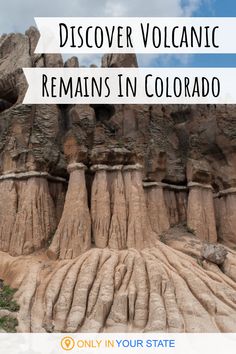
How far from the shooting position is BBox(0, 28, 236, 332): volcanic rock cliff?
1683 cm

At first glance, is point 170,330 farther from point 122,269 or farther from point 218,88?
point 218,88

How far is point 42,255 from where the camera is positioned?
20.6 meters

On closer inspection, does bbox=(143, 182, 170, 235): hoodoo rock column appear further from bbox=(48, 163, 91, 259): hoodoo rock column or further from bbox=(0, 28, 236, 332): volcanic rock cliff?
bbox=(48, 163, 91, 259): hoodoo rock column

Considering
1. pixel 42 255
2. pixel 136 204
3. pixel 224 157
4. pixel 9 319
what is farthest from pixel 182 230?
pixel 9 319

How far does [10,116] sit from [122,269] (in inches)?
394

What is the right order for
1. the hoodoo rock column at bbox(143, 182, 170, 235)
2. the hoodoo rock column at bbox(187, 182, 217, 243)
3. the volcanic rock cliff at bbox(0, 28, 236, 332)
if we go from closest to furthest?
the volcanic rock cliff at bbox(0, 28, 236, 332)
the hoodoo rock column at bbox(143, 182, 170, 235)
the hoodoo rock column at bbox(187, 182, 217, 243)

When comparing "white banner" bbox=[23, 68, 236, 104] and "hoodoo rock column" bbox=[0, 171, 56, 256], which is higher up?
"white banner" bbox=[23, 68, 236, 104]
